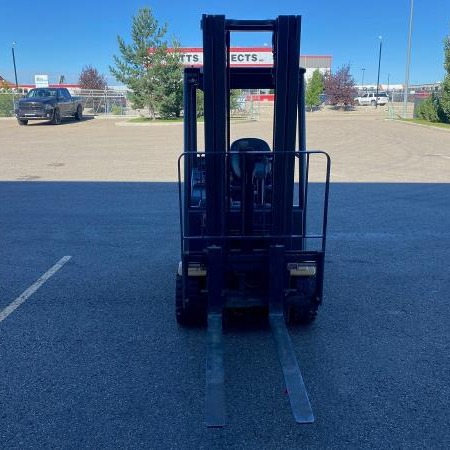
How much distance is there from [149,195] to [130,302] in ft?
19.0

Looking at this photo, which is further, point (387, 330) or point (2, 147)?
point (2, 147)

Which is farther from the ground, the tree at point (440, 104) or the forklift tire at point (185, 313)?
the tree at point (440, 104)

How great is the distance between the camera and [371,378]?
12.2 ft

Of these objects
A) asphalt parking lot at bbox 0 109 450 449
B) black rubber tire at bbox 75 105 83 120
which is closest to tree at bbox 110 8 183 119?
black rubber tire at bbox 75 105 83 120

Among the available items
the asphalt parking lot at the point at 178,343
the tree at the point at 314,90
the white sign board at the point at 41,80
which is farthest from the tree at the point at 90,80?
the asphalt parking lot at the point at 178,343

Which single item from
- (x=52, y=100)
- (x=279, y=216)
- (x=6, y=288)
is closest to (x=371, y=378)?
(x=279, y=216)

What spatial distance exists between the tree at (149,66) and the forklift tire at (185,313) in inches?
1168

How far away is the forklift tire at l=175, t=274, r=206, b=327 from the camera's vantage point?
14.4ft

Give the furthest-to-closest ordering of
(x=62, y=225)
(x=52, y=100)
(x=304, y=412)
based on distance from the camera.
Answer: (x=52, y=100), (x=62, y=225), (x=304, y=412)

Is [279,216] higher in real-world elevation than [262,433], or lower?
higher

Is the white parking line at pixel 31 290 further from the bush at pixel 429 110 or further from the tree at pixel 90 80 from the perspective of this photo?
the tree at pixel 90 80

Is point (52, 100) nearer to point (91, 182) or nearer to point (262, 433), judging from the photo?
point (91, 182)

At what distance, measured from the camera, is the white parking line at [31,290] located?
495 cm

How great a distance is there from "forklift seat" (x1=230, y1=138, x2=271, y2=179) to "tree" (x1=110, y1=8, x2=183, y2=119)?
95.7 ft
